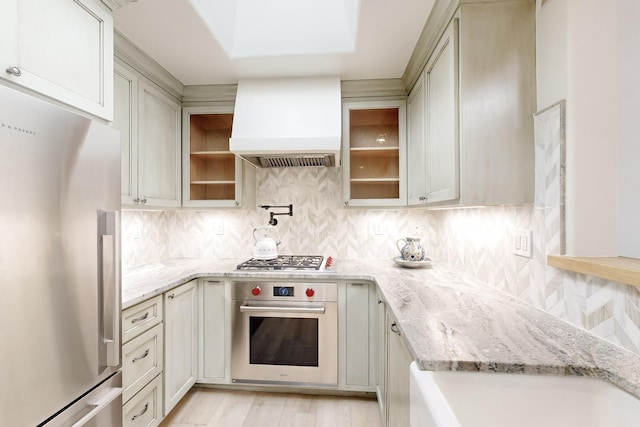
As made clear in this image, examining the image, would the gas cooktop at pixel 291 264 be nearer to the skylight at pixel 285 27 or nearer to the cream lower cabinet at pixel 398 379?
the cream lower cabinet at pixel 398 379

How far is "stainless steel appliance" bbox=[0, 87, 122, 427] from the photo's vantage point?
84 cm

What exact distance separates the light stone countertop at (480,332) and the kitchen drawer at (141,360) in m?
0.23

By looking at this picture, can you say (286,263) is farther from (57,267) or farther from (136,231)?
(57,267)

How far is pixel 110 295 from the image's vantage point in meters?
1.17

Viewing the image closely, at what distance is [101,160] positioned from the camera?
1.14m

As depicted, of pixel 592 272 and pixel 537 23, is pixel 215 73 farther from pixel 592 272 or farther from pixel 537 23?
pixel 592 272

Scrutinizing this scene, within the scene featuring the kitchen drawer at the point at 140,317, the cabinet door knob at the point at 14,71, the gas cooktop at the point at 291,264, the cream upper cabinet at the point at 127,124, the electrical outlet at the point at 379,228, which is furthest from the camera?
the electrical outlet at the point at 379,228

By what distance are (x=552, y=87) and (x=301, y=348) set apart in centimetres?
201

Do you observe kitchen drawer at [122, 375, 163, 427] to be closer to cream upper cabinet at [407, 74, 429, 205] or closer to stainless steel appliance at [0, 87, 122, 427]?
stainless steel appliance at [0, 87, 122, 427]

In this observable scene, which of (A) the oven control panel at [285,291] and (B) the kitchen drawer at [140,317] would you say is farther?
(A) the oven control panel at [285,291]

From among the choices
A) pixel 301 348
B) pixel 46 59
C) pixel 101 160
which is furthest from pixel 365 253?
pixel 46 59

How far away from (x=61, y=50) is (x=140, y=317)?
1237 millimetres

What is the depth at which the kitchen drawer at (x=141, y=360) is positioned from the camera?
58.0 inches

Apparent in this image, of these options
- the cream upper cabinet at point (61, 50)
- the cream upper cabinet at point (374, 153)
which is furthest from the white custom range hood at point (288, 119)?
the cream upper cabinet at point (61, 50)
